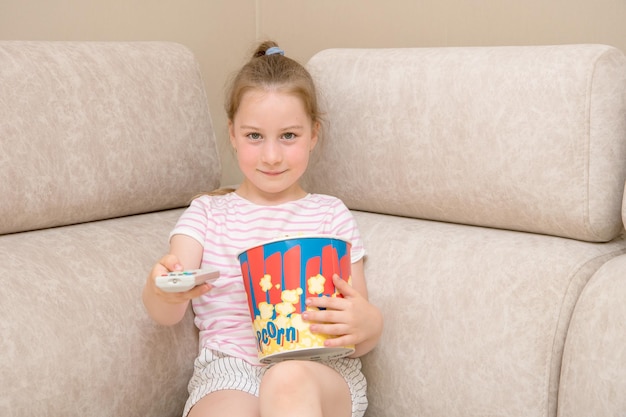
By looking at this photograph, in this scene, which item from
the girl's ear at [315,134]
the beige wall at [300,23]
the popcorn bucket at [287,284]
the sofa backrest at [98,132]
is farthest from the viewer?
the beige wall at [300,23]

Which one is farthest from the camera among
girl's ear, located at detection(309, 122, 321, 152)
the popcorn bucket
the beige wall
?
the beige wall

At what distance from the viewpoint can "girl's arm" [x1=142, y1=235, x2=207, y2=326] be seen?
1.28 metres

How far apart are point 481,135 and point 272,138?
37 cm

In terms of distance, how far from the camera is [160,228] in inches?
62.6

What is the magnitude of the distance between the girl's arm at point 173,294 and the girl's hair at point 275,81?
263mm

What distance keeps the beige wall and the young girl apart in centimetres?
56

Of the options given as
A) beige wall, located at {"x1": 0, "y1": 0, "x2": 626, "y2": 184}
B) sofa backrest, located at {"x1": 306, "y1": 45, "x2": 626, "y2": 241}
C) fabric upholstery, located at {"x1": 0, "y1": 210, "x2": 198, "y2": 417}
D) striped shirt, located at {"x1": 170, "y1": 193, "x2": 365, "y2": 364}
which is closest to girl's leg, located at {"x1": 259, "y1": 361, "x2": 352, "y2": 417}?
striped shirt, located at {"x1": 170, "y1": 193, "x2": 365, "y2": 364}

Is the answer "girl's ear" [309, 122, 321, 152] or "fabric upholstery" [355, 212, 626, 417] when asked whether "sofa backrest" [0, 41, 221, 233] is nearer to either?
"girl's ear" [309, 122, 321, 152]

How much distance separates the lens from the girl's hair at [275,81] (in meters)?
1.47

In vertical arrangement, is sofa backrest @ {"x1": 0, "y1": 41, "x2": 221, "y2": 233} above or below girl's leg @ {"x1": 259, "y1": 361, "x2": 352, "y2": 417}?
above

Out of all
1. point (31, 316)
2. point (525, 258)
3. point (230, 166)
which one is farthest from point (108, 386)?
point (230, 166)

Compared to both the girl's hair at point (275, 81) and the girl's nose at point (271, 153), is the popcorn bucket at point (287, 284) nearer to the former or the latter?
the girl's nose at point (271, 153)

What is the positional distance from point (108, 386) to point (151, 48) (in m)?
0.70

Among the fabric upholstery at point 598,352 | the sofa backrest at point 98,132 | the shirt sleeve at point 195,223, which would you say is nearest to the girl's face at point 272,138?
the shirt sleeve at point 195,223
